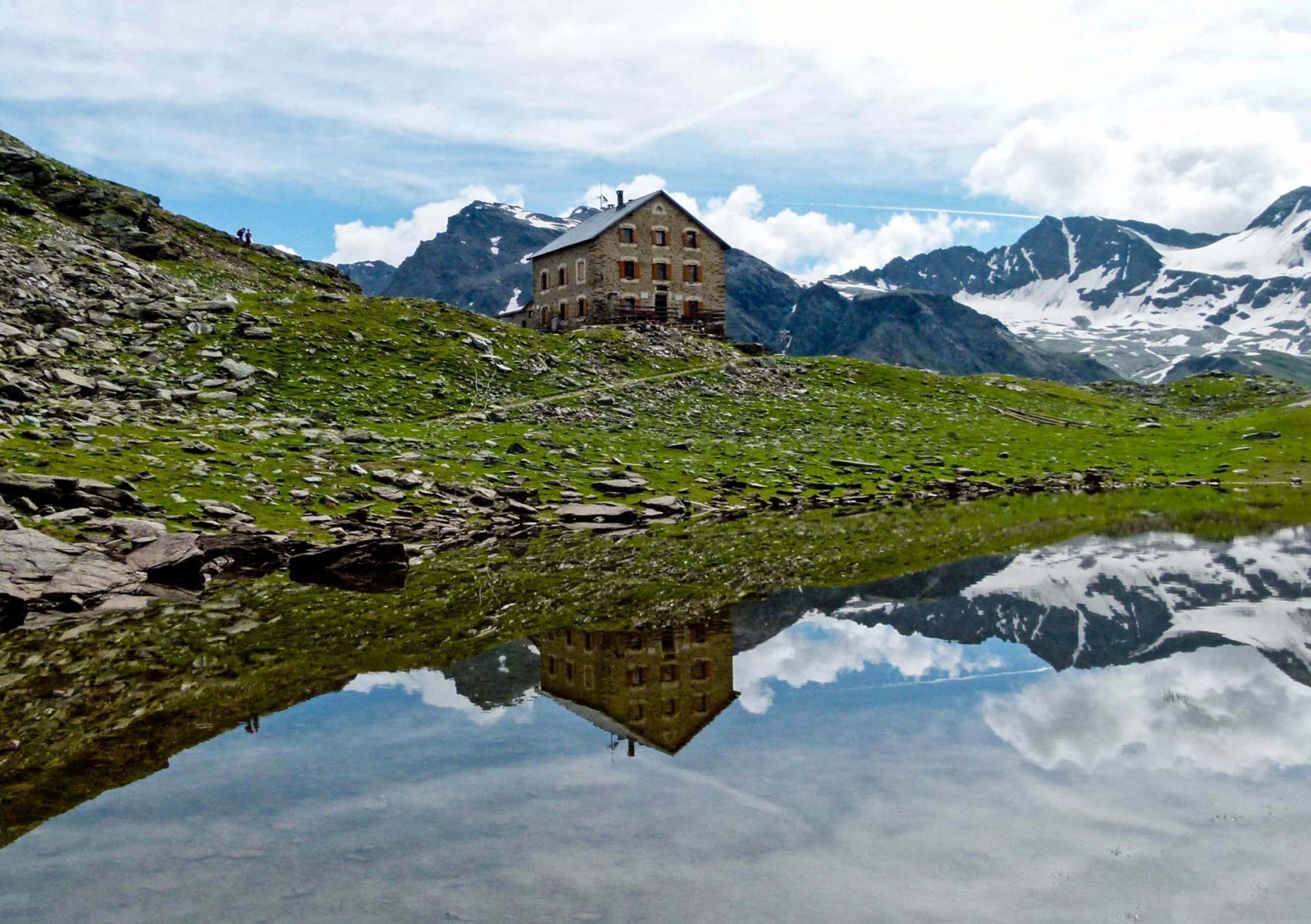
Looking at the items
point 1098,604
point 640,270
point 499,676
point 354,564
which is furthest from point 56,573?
point 640,270

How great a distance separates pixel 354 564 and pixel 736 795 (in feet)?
59.2

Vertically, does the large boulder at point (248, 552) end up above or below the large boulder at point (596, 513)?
below

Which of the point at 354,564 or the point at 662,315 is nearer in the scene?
the point at 354,564

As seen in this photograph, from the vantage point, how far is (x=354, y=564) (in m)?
27.2

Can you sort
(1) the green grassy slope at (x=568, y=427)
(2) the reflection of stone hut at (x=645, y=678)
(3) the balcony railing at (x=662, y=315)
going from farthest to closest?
(3) the balcony railing at (x=662, y=315), (1) the green grassy slope at (x=568, y=427), (2) the reflection of stone hut at (x=645, y=678)

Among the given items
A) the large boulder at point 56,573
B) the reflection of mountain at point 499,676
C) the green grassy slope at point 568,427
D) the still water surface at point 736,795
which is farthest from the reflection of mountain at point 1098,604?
the green grassy slope at point 568,427

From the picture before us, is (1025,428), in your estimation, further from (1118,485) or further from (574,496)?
(574,496)

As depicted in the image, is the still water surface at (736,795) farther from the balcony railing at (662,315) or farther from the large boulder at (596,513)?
the balcony railing at (662,315)

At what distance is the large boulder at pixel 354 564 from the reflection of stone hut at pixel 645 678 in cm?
882

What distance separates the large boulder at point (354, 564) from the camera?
2672 centimetres

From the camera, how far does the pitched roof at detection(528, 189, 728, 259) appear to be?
298ft

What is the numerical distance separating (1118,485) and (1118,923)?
50.1 m

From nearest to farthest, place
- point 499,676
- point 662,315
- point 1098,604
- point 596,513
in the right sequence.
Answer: point 499,676 → point 1098,604 → point 596,513 → point 662,315

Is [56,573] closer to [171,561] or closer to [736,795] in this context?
[171,561]
